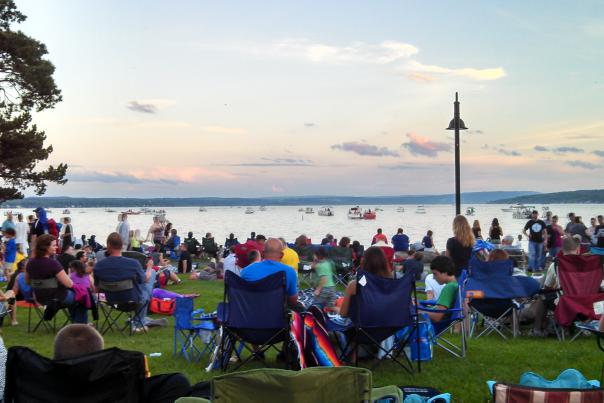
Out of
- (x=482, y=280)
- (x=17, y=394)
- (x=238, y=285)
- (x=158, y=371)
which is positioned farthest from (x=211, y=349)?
(x=17, y=394)

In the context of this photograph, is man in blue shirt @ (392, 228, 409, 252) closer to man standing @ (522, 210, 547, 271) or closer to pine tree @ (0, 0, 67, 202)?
man standing @ (522, 210, 547, 271)

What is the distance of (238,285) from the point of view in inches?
238

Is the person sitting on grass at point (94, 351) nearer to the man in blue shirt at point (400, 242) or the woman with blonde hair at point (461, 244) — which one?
the woman with blonde hair at point (461, 244)

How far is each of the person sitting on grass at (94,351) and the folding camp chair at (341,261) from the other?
448 inches

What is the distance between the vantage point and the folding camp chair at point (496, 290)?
8.05 metres

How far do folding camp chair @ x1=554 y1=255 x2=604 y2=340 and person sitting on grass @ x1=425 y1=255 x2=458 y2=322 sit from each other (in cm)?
159

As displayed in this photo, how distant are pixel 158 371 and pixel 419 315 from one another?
2594 millimetres

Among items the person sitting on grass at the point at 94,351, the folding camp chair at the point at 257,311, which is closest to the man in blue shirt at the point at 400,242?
the folding camp chair at the point at 257,311

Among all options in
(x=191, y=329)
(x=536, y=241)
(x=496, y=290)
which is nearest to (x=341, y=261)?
(x=536, y=241)

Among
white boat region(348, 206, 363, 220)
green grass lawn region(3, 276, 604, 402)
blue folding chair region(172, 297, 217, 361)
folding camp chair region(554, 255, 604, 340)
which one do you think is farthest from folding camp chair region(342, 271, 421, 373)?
white boat region(348, 206, 363, 220)

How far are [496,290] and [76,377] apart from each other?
19.7 ft

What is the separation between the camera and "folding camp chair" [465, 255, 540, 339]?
8.05 metres

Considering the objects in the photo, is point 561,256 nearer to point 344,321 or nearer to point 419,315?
point 419,315

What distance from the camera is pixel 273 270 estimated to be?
253 inches
